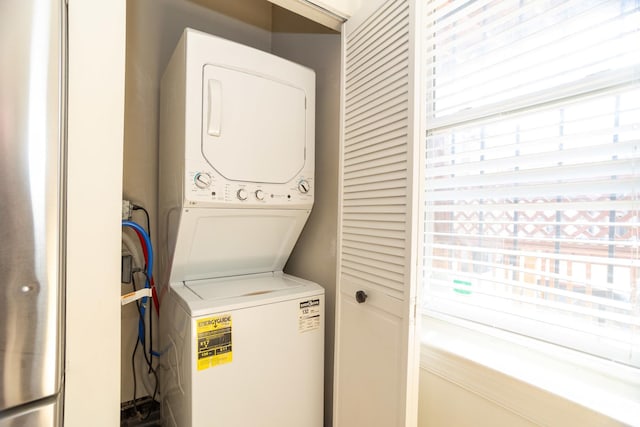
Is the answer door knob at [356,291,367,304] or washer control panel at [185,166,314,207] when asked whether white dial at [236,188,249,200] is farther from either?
door knob at [356,291,367,304]

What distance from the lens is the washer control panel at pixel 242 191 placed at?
4.26 ft

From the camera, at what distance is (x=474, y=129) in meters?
1.46

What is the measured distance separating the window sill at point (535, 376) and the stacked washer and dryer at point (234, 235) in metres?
0.63

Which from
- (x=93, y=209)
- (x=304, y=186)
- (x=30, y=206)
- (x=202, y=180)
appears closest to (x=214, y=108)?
(x=202, y=180)

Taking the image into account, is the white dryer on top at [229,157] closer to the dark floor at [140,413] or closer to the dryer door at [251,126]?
the dryer door at [251,126]

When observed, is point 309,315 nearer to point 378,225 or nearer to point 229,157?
point 378,225

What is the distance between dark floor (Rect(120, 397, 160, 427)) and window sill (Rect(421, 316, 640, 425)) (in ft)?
5.25

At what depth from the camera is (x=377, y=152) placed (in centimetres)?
125

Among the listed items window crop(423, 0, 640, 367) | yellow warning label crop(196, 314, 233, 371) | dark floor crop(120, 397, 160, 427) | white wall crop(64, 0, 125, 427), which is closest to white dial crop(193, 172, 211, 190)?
white wall crop(64, 0, 125, 427)

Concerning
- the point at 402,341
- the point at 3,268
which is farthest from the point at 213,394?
the point at 3,268

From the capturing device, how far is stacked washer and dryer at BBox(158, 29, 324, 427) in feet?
4.20

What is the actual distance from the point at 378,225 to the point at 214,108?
33.7 inches

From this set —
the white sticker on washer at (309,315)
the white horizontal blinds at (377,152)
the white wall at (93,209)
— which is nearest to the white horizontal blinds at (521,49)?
the white horizontal blinds at (377,152)

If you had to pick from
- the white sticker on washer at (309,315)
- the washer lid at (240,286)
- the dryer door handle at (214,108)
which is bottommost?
the white sticker on washer at (309,315)
